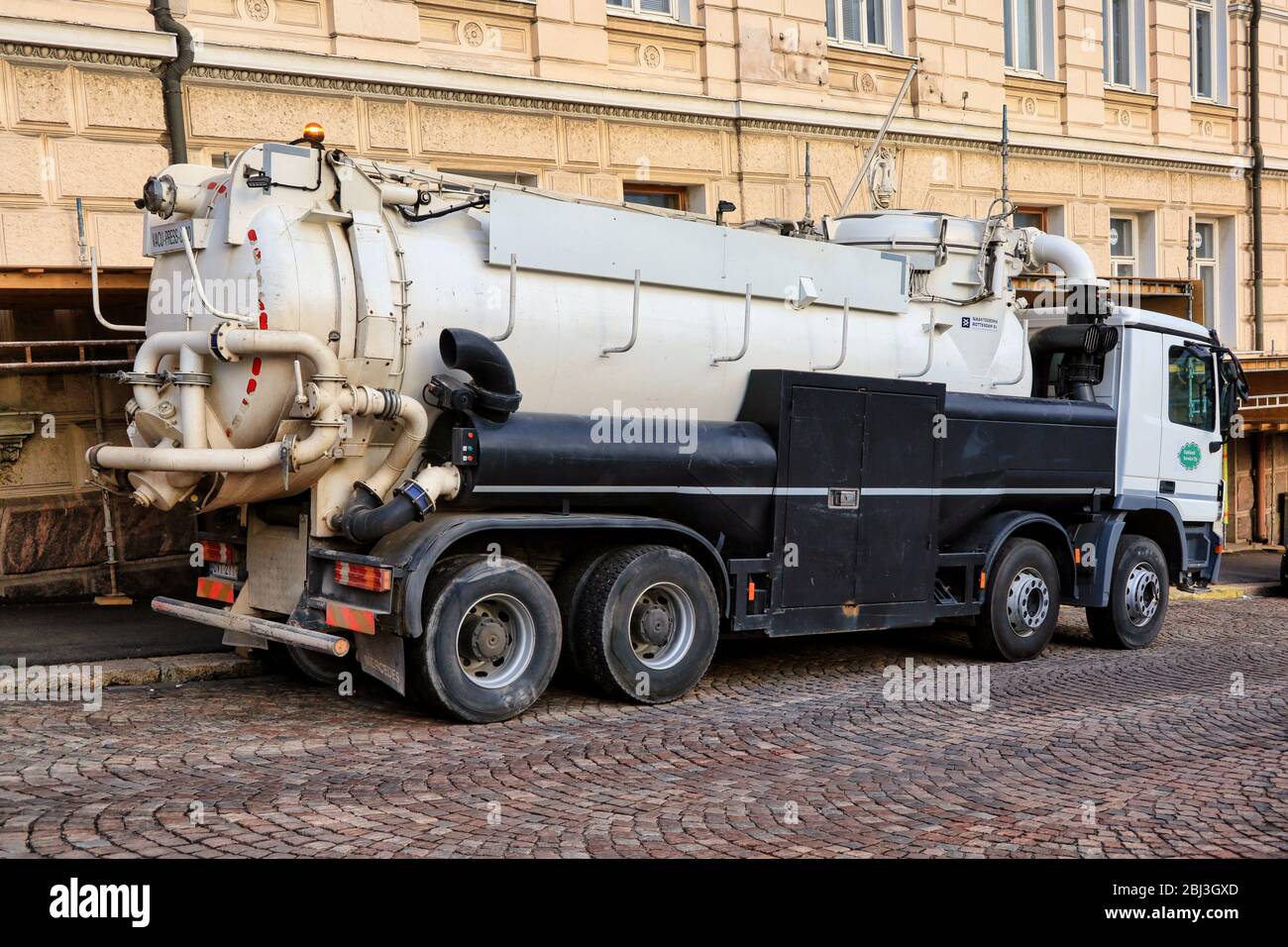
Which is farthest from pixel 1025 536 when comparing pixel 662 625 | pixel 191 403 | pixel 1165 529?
pixel 191 403

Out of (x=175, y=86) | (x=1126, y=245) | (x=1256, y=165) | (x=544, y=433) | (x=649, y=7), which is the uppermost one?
(x=649, y=7)

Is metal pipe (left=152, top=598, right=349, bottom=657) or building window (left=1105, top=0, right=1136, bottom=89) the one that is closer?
metal pipe (left=152, top=598, right=349, bottom=657)

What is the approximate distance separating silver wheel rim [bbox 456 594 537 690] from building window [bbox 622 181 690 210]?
850 cm

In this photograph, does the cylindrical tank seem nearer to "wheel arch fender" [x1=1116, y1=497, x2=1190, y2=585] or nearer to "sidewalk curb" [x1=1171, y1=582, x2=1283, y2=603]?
"wheel arch fender" [x1=1116, y1=497, x2=1190, y2=585]

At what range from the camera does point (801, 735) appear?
786cm

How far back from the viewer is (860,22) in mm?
17891

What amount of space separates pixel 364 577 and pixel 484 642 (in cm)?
80

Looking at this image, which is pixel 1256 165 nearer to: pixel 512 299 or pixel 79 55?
pixel 79 55

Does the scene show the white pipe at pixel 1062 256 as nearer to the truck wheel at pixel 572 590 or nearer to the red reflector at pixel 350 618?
the truck wheel at pixel 572 590

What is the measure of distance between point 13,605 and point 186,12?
17.5 feet

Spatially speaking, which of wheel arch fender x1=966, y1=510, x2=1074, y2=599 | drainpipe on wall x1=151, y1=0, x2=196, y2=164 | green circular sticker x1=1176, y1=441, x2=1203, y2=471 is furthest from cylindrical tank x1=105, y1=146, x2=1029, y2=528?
green circular sticker x1=1176, y1=441, x2=1203, y2=471

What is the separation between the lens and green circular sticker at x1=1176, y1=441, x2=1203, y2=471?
1235 centimetres

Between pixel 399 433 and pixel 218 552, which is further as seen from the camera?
pixel 218 552
